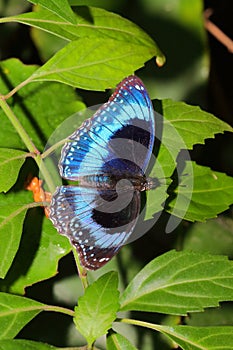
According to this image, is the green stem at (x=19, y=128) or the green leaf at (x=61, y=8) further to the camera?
the green stem at (x=19, y=128)

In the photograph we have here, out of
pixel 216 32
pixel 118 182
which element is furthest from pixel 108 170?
pixel 216 32

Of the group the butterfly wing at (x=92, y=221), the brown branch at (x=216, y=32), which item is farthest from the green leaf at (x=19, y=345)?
the brown branch at (x=216, y=32)

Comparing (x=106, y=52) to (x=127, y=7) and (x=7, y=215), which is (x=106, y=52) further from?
(x=127, y=7)

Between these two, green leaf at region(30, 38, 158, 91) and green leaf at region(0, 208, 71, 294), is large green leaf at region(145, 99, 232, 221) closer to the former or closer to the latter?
green leaf at region(30, 38, 158, 91)

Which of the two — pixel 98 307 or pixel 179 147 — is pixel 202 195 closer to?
pixel 179 147

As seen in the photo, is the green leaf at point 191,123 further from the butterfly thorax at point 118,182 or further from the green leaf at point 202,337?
the green leaf at point 202,337

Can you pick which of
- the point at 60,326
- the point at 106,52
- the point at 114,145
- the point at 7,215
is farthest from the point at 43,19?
the point at 60,326

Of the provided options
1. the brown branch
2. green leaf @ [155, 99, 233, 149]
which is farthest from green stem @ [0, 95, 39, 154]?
the brown branch
